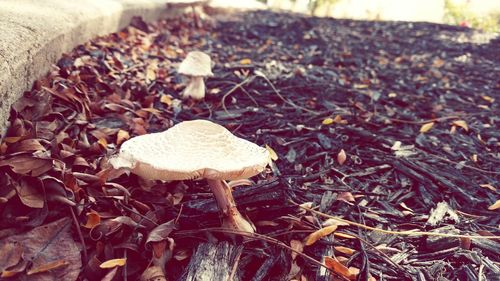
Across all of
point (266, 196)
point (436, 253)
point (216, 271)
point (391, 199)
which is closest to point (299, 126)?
point (391, 199)

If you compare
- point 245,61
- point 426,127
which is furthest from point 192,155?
point 245,61

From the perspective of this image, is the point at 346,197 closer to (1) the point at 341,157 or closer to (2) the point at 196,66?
(1) the point at 341,157

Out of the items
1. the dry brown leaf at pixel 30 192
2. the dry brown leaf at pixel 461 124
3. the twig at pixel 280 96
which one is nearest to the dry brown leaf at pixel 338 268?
the dry brown leaf at pixel 30 192

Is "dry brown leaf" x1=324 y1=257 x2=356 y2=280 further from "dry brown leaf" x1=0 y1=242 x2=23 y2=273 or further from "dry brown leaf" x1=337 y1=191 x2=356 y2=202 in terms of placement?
"dry brown leaf" x1=0 y1=242 x2=23 y2=273

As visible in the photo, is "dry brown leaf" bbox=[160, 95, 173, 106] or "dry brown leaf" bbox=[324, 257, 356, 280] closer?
"dry brown leaf" bbox=[324, 257, 356, 280]

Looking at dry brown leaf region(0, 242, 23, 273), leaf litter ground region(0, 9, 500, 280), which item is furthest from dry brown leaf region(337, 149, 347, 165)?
dry brown leaf region(0, 242, 23, 273)

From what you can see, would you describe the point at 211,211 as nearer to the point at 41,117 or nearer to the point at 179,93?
the point at 41,117
